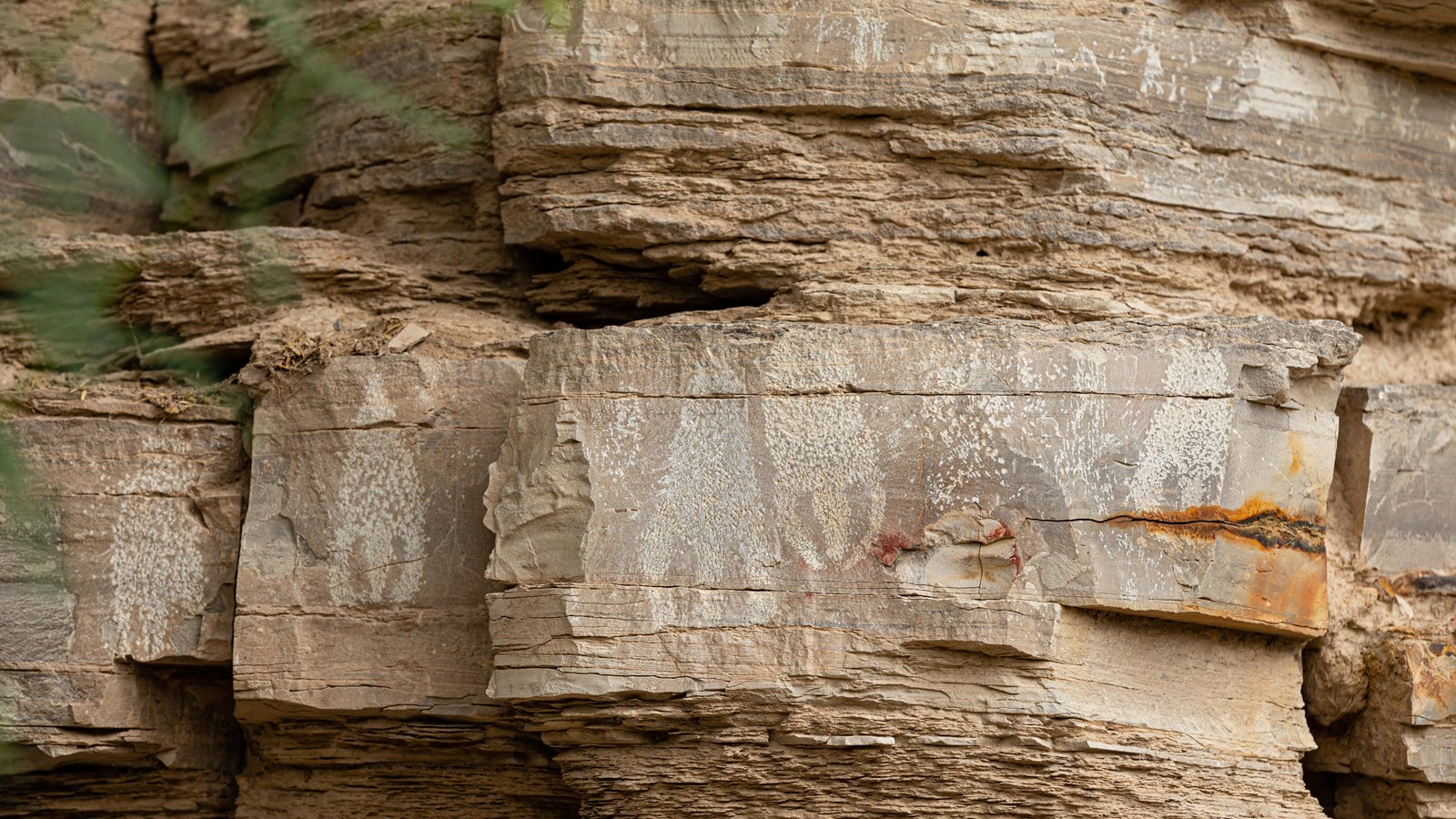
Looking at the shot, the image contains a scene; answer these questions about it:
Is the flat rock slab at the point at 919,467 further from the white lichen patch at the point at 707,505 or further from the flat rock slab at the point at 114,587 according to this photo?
the flat rock slab at the point at 114,587

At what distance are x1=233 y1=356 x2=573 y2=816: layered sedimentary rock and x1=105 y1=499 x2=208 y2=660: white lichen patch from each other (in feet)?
0.83

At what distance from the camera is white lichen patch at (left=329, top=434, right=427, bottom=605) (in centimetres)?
423

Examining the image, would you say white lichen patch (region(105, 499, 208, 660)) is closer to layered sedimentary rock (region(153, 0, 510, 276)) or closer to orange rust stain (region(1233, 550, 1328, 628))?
layered sedimentary rock (region(153, 0, 510, 276))

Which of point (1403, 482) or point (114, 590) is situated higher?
point (1403, 482)

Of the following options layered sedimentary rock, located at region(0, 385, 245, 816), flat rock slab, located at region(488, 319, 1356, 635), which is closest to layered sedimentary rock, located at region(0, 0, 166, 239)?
layered sedimentary rock, located at region(0, 385, 245, 816)

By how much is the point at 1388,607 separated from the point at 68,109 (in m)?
4.73

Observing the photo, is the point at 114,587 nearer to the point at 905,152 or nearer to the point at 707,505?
the point at 707,505

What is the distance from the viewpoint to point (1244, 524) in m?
3.92

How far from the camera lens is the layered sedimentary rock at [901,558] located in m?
3.78

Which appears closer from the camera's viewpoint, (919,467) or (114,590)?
(919,467)

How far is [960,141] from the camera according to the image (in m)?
4.36

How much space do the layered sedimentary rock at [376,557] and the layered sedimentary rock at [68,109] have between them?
1.35 meters

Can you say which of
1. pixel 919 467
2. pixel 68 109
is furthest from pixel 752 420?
pixel 68 109

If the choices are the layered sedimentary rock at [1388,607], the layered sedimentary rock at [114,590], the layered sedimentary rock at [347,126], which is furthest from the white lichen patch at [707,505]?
the layered sedimentary rock at [1388,607]
